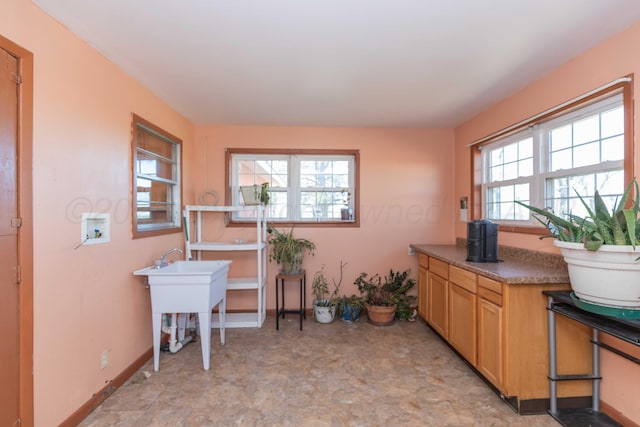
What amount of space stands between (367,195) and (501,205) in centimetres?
151

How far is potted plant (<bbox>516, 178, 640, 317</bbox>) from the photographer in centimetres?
145

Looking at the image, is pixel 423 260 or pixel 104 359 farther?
pixel 423 260

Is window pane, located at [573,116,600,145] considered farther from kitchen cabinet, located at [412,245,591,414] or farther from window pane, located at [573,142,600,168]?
kitchen cabinet, located at [412,245,591,414]

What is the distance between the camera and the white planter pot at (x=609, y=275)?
144 centimetres

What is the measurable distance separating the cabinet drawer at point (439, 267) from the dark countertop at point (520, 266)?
8 cm

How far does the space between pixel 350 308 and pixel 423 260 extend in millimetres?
1053

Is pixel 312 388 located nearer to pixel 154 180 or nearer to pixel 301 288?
pixel 301 288

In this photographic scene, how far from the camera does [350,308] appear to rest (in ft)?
11.8

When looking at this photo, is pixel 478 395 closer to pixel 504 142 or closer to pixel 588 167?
pixel 588 167

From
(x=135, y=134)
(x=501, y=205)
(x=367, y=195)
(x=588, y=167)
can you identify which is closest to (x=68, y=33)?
(x=135, y=134)

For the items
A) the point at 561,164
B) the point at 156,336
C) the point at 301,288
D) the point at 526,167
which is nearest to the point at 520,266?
the point at 561,164

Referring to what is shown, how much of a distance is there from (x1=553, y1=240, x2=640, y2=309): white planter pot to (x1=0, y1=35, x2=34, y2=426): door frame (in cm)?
292

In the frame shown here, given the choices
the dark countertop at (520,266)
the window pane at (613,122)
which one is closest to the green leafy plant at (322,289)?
the dark countertop at (520,266)

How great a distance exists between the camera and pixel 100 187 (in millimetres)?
2074
